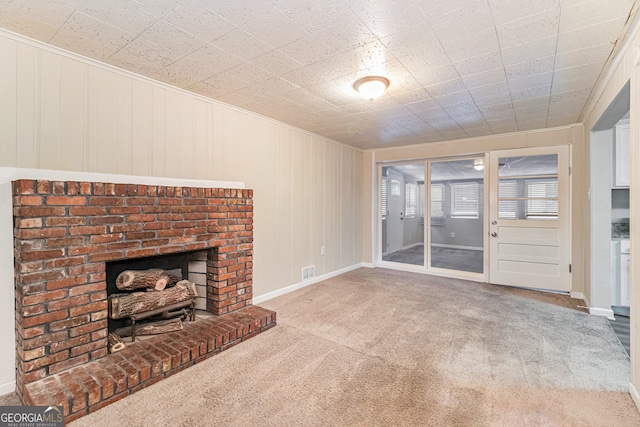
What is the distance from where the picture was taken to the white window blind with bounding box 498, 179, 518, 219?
14.4ft

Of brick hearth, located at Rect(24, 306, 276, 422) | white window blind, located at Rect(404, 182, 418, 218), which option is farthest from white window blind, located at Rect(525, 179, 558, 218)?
brick hearth, located at Rect(24, 306, 276, 422)

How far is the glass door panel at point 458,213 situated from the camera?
5.21m

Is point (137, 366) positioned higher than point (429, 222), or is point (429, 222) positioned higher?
point (429, 222)

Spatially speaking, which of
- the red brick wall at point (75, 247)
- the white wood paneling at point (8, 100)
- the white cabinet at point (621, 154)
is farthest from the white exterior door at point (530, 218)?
the white wood paneling at point (8, 100)

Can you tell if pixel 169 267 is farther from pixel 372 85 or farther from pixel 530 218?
pixel 530 218

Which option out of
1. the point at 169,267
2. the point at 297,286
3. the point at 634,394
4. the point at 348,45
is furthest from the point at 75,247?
the point at 634,394

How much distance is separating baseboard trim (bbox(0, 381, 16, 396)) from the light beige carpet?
2.41 ft

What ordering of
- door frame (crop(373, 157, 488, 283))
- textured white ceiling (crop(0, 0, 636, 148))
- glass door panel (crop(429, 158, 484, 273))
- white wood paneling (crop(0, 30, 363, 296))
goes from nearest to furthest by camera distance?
1. textured white ceiling (crop(0, 0, 636, 148))
2. white wood paneling (crop(0, 30, 363, 296))
3. door frame (crop(373, 157, 488, 283))
4. glass door panel (crop(429, 158, 484, 273))

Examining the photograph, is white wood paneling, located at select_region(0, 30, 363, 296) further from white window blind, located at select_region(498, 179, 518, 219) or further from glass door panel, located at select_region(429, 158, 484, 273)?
white window blind, located at select_region(498, 179, 518, 219)

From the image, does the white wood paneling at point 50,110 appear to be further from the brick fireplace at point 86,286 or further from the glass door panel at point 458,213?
the glass door panel at point 458,213

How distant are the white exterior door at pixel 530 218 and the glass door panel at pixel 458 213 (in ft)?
1.62

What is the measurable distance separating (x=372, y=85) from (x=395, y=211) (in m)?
3.84

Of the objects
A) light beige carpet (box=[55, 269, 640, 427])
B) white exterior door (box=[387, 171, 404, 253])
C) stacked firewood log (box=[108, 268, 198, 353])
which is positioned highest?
white exterior door (box=[387, 171, 404, 253])

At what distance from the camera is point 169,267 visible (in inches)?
112
